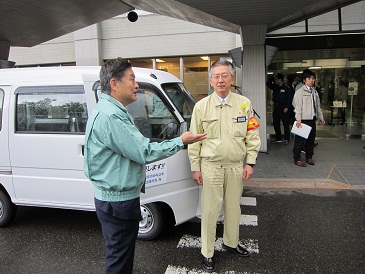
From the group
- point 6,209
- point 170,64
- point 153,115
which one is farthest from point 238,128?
point 170,64

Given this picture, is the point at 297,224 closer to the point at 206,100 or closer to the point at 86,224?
the point at 206,100

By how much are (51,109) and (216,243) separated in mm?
2567

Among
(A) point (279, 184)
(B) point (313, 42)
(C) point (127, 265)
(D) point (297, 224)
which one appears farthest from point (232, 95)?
(B) point (313, 42)

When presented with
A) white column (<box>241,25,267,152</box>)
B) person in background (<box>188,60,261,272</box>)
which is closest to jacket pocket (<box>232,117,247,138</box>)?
person in background (<box>188,60,261,272</box>)

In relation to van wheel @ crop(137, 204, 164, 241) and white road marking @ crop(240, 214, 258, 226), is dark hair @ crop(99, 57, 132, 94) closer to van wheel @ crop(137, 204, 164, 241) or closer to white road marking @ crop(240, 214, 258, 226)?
van wheel @ crop(137, 204, 164, 241)

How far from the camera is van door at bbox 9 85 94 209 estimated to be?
147 inches

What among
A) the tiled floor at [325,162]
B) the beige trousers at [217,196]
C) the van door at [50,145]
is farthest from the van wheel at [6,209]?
the tiled floor at [325,162]

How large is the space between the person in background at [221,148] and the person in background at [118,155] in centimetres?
92

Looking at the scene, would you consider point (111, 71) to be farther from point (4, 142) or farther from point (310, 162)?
point (310, 162)

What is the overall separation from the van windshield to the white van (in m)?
0.02

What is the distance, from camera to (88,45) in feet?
44.6

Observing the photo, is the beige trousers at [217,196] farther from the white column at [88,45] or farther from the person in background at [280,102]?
the white column at [88,45]

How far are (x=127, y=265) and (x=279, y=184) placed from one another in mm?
4396

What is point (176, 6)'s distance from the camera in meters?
6.98
